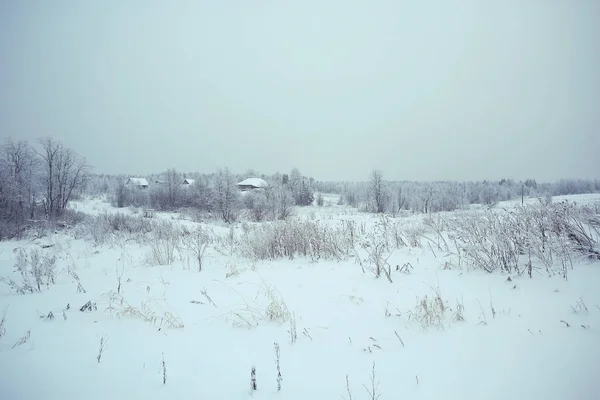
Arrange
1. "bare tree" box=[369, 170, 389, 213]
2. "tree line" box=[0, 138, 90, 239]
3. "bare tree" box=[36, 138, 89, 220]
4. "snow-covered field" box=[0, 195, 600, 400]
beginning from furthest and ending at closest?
"bare tree" box=[369, 170, 389, 213] < "bare tree" box=[36, 138, 89, 220] < "tree line" box=[0, 138, 90, 239] < "snow-covered field" box=[0, 195, 600, 400]

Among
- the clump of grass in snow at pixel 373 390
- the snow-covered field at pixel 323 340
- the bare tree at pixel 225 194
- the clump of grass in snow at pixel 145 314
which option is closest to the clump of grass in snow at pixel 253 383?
the snow-covered field at pixel 323 340

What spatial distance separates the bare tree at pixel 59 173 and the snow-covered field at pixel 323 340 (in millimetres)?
32711

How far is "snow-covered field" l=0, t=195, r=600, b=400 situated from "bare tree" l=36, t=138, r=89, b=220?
32711 mm

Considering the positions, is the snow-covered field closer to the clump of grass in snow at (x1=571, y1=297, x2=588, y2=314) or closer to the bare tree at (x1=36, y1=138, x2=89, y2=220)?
the clump of grass in snow at (x1=571, y1=297, x2=588, y2=314)

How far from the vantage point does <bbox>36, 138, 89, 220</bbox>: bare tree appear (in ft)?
94.2

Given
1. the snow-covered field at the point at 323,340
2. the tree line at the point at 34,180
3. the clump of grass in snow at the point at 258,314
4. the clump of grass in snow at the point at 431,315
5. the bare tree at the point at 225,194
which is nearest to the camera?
the snow-covered field at the point at 323,340

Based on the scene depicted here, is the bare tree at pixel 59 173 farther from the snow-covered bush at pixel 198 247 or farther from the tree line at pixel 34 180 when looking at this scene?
the snow-covered bush at pixel 198 247

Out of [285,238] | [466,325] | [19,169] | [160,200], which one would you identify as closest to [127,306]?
[285,238]

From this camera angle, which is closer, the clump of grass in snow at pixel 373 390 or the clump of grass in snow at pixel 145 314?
the clump of grass in snow at pixel 373 390

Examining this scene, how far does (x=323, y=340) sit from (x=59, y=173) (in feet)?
129

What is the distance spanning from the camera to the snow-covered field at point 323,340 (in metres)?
2.09

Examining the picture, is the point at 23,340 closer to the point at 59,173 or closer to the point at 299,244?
the point at 299,244

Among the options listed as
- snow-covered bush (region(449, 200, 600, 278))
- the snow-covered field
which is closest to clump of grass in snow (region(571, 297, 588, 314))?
the snow-covered field

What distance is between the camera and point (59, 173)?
30.1 m
